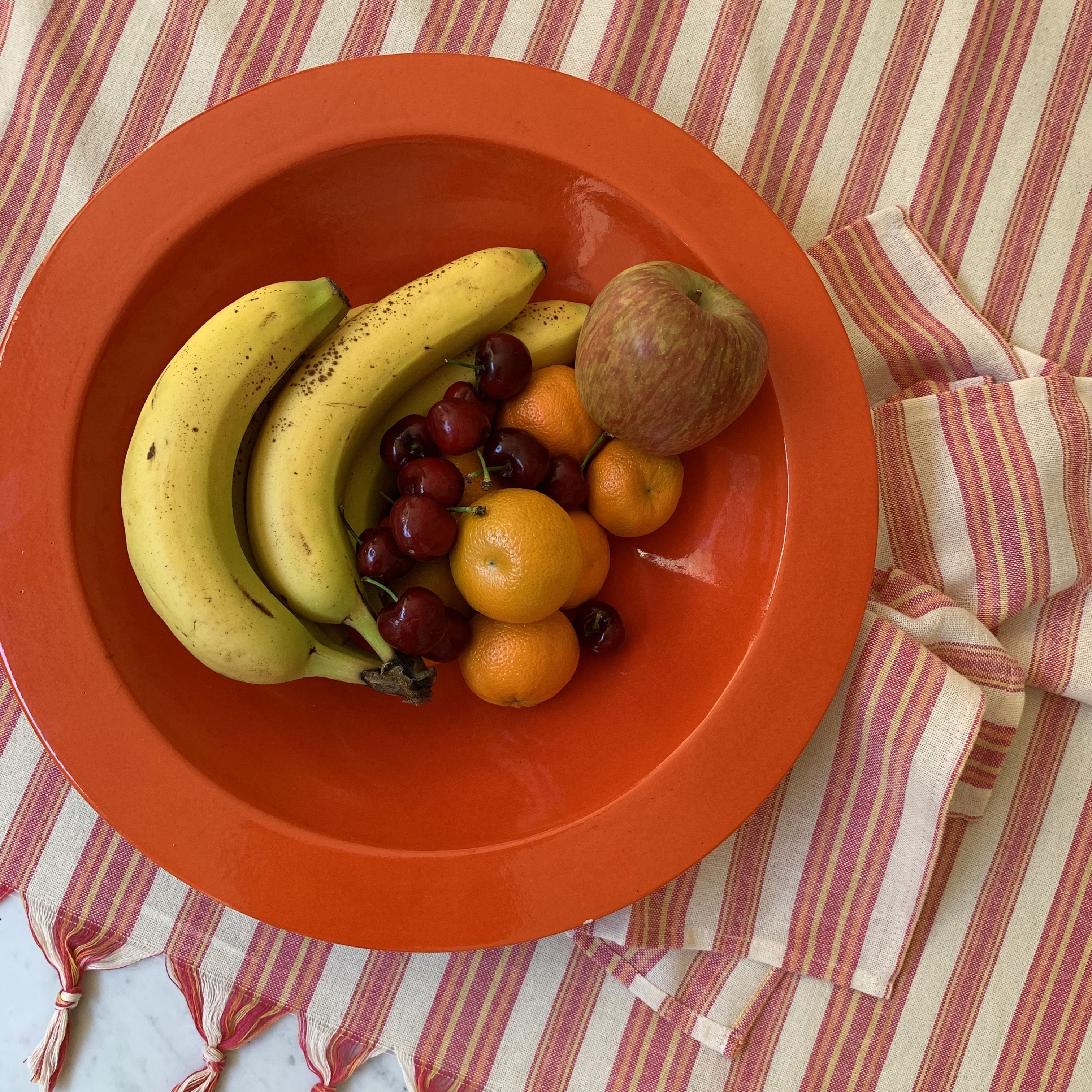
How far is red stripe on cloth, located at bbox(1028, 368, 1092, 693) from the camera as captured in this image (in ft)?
3.71

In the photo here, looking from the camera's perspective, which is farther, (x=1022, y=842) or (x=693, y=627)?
(x=1022, y=842)

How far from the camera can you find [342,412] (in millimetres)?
977

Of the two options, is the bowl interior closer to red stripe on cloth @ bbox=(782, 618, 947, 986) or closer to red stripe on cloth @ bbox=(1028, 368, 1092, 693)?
red stripe on cloth @ bbox=(782, 618, 947, 986)

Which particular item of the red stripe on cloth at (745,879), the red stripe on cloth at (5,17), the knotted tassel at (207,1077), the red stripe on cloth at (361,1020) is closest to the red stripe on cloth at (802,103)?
the red stripe on cloth at (745,879)

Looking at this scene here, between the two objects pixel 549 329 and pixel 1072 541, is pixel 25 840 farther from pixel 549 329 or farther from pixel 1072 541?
pixel 1072 541

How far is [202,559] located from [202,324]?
0.32m

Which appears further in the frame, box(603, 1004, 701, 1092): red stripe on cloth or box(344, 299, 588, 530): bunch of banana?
box(603, 1004, 701, 1092): red stripe on cloth

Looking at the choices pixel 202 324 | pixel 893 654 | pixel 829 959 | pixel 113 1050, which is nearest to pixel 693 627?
pixel 893 654

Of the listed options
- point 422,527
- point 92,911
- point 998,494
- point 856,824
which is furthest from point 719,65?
point 92,911

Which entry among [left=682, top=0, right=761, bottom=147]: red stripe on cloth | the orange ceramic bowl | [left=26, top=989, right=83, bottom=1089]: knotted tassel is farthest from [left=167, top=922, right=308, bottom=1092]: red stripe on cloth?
[left=682, top=0, right=761, bottom=147]: red stripe on cloth

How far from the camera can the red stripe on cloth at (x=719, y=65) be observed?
1.20 m

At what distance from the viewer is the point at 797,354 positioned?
100cm

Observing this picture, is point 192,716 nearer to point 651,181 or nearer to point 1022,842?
point 651,181

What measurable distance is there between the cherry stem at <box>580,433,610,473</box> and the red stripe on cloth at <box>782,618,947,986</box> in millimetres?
413
